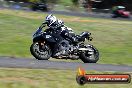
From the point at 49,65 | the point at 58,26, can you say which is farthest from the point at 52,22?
the point at 49,65

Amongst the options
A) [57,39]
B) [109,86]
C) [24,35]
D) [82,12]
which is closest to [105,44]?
[24,35]

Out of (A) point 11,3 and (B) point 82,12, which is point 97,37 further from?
(A) point 11,3

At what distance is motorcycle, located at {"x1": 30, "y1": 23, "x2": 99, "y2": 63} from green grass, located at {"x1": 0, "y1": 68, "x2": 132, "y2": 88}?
5.06 ft

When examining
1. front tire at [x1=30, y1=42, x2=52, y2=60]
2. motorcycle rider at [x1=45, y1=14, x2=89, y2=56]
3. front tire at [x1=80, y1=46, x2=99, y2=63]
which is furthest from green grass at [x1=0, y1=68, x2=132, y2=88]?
motorcycle rider at [x1=45, y1=14, x2=89, y2=56]

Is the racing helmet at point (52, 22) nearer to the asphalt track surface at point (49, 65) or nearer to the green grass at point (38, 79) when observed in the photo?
the asphalt track surface at point (49, 65)

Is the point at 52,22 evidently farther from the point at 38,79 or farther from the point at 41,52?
the point at 38,79

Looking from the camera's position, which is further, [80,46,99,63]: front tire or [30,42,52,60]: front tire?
[80,46,99,63]: front tire

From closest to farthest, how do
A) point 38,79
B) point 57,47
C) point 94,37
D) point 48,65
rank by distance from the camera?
1. point 38,79
2. point 48,65
3. point 57,47
4. point 94,37

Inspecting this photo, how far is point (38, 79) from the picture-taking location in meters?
14.0

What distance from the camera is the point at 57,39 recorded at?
17.5m

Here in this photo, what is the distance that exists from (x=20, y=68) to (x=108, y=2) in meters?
46.5

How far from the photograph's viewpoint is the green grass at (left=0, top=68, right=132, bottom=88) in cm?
1318

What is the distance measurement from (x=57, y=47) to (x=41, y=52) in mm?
796

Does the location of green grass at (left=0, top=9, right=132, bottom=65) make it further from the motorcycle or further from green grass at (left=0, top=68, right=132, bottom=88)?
green grass at (left=0, top=68, right=132, bottom=88)
